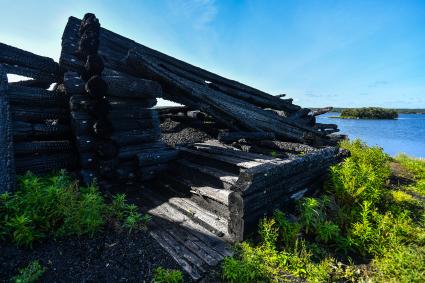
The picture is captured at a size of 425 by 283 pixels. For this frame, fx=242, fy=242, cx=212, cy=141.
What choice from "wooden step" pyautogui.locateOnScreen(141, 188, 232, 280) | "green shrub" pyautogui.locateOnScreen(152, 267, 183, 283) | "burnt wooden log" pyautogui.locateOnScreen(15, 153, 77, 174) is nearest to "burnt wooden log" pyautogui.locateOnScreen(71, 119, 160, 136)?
"burnt wooden log" pyautogui.locateOnScreen(15, 153, 77, 174)

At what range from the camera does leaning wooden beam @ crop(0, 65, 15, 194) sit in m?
3.79

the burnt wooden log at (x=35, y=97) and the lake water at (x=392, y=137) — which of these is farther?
the lake water at (x=392, y=137)

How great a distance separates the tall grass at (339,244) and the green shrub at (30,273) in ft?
6.87

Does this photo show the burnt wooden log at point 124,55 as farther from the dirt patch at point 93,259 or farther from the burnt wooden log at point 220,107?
the dirt patch at point 93,259

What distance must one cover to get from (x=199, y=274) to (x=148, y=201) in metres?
2.37

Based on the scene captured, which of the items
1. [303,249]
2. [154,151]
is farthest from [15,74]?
[303,249]

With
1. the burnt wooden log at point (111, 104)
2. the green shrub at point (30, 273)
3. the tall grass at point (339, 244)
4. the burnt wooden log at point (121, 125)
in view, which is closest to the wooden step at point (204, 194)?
the tall grass at point (339, 244)

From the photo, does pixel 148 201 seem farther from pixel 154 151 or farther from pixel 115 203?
pixel 154 151

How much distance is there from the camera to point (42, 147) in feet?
16.9

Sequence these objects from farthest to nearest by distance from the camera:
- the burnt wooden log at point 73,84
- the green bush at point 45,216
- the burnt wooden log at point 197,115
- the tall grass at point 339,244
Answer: the burnt wooden log at point 197,115 < the burnt wooden log at point 73,84 < the tall grass at point 339,244 < the green bush at point 45,216

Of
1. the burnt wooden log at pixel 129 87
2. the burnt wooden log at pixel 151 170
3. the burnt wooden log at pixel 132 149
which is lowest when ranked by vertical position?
the burnt wooden log at pixel 151 170

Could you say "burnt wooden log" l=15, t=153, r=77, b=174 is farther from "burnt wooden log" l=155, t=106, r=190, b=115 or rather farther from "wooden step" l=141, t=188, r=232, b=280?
"burnt wooden log" l=155, t=106, r=190, b=115

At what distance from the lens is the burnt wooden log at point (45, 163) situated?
A: 16.0 ft

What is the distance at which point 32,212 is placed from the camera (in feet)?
10.7
